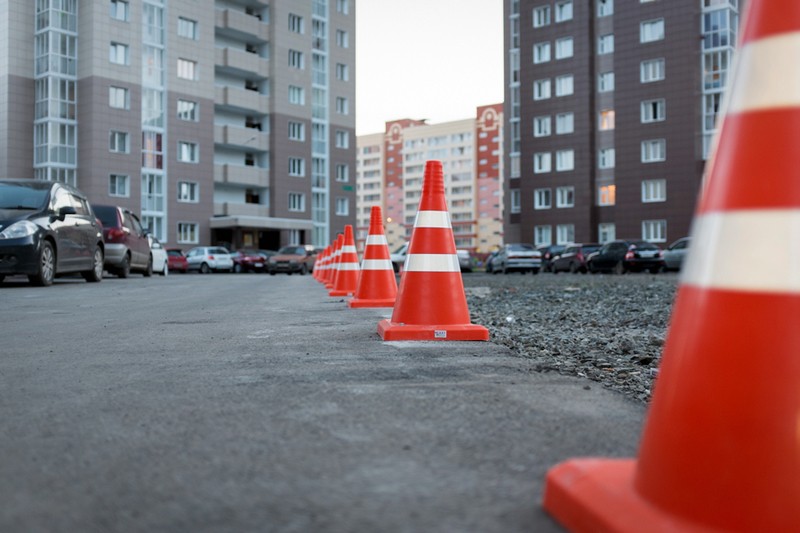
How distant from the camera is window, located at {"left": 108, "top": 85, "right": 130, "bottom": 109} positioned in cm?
5075

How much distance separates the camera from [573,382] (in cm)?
384

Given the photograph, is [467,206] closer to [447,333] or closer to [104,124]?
[104,124]

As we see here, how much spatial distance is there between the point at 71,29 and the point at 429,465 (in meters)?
54.8

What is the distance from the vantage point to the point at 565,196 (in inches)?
2303

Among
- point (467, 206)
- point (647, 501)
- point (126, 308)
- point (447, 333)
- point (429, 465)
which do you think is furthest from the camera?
point (467, 206)

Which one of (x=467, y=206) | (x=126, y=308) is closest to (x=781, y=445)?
(x=126, y=308)

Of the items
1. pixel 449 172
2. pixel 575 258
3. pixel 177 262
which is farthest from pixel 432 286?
pixel 449 172

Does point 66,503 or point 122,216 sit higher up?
point 122,216

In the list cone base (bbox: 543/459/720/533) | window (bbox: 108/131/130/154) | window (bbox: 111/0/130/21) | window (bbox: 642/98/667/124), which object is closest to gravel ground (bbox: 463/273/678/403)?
cone base (bbox: 543/459/720/533)

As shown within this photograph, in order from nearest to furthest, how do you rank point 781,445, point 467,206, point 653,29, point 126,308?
point 781,445
point 126,308
point 653,29
point 467,206

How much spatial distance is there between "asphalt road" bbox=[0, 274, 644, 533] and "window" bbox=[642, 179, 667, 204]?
51718 millimetres

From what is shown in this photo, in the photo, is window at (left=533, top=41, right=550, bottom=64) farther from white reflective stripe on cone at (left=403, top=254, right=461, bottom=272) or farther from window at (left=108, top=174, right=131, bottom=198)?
white reflective stripe on cone at (left=403, top=254, right=461, bottom=272)

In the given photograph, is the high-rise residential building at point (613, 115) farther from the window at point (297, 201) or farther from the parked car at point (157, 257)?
the parked car at point (157, 257)

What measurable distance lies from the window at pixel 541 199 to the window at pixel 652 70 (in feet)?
34.7
